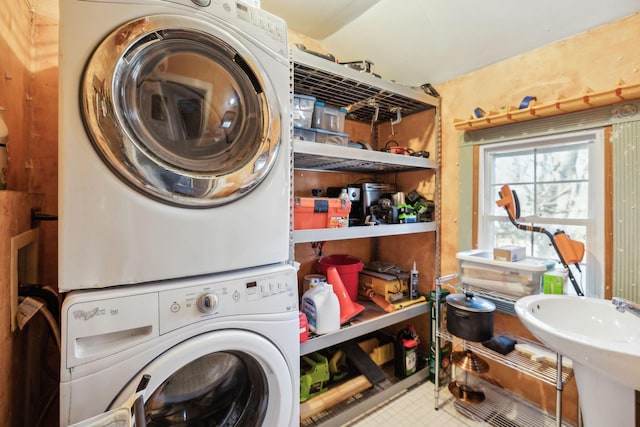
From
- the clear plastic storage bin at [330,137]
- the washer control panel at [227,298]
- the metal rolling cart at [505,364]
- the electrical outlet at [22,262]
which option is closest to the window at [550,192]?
the metal rolling cart at [505,364]

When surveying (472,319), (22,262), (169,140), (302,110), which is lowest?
(472,319)

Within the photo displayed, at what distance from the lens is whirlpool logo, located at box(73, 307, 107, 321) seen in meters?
0.77

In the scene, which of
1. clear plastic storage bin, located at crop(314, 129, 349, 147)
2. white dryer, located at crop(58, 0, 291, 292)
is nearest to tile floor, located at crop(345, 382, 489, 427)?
white dryer, located at crop(58, 0, 291, 292)

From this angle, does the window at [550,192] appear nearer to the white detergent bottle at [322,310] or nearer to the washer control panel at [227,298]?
the white detergent bottle at [322,310]

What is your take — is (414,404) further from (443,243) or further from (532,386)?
(443,243)

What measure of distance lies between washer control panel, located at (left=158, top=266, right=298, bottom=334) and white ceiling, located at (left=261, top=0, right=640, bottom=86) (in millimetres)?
1512

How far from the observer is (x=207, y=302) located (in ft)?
3.08

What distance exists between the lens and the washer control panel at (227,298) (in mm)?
899

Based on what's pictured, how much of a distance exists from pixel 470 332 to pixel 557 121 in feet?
4.01

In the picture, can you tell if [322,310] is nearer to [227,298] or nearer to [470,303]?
[227,298]

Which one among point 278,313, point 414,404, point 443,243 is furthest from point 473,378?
point 278,313

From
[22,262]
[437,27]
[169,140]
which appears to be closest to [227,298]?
[169,140]

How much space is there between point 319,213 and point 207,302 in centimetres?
77

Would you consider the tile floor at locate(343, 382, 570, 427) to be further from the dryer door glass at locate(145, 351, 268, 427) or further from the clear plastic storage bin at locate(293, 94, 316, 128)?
the clear plastic storage bin at locate(293, 94, 316, 128)
